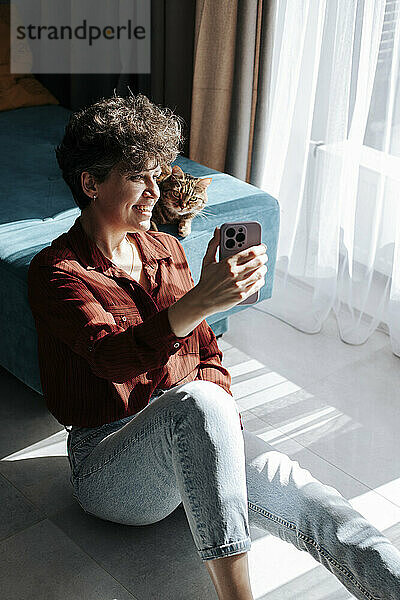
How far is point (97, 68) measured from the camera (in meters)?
3.39

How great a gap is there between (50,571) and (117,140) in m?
0.93

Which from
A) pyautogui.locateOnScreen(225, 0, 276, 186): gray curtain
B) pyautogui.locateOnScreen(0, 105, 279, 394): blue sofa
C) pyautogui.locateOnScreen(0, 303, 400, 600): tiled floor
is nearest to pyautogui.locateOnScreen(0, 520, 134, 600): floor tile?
pyautogui.locateOnScreen(0, 303, 400, 600): tiled floor

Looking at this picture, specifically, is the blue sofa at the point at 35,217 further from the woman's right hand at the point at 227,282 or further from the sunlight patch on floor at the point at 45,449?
the woman's right hand at the point at 227,282

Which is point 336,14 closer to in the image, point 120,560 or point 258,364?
point 258,364

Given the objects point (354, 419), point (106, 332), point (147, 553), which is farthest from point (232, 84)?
point (147, 553)

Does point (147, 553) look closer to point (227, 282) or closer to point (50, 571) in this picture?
point (50, 571)

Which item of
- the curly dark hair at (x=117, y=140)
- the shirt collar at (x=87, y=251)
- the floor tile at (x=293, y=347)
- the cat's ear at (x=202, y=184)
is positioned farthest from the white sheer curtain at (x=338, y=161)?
the shirt collar at (x=87, y=251)

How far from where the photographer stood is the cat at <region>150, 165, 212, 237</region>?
222 centimetres

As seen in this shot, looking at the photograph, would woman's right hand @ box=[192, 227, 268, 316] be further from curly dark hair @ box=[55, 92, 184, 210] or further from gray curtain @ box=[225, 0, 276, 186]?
gray curtain @ box=[225, 0, 276, 186]

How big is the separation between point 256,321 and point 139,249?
109cm

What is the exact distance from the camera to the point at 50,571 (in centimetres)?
173

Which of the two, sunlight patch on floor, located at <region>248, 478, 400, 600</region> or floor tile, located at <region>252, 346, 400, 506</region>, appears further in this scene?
floor tile, located at <region>252, 346, 400, 506</region>

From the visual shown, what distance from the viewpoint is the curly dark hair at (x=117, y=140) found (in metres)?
1.52

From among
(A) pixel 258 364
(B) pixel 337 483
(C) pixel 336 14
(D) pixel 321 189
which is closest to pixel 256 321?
(A) pixel 258 364
